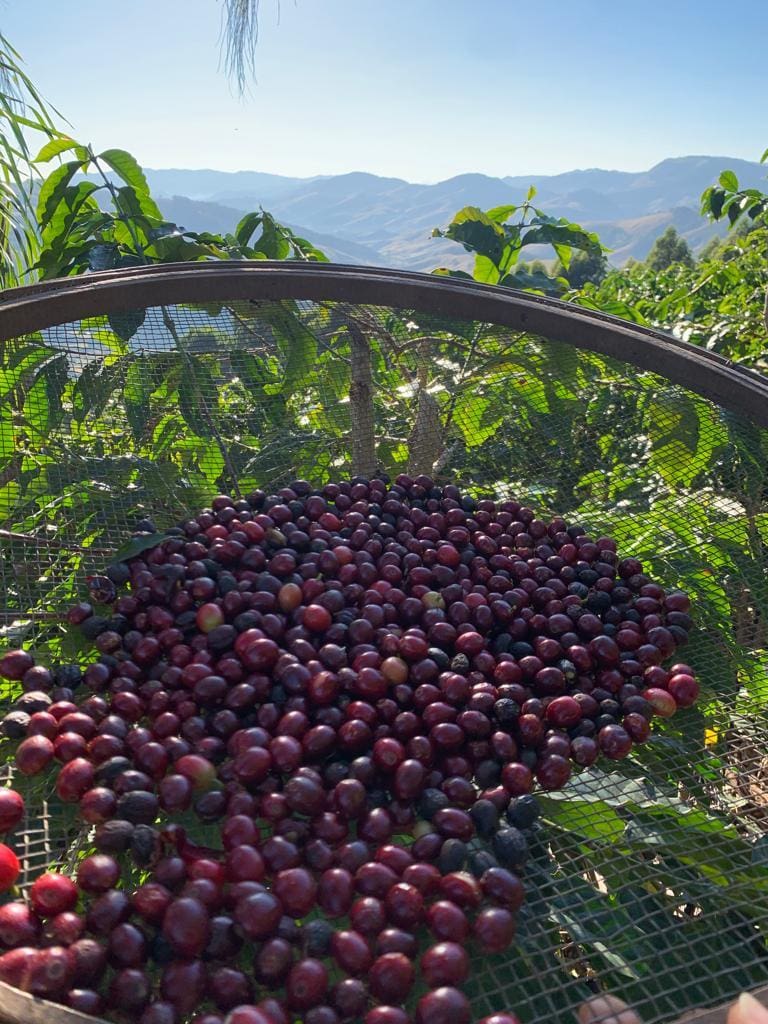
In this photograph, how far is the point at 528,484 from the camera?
191 centimetres

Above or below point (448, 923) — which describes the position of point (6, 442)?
above

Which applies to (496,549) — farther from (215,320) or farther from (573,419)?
(215,320)

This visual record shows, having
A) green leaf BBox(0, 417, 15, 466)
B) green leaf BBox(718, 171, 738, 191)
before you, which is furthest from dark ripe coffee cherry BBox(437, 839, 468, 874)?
green leaf BBox(718, 171, 738, 191)

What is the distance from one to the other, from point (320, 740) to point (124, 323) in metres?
1.25

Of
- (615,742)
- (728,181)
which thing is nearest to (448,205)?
(728,181)

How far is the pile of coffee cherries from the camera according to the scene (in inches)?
29.5

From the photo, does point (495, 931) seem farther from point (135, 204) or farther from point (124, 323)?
point (135, 204)

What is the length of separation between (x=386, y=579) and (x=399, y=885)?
71cm

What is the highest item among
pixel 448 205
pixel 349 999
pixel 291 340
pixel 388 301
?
pixel 448 205


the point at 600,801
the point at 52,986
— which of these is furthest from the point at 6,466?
the point at 600,801

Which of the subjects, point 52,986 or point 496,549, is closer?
point 52,986

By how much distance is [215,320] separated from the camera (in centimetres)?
200

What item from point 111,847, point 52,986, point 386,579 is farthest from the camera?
point 386,579

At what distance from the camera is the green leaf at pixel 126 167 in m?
2.26
